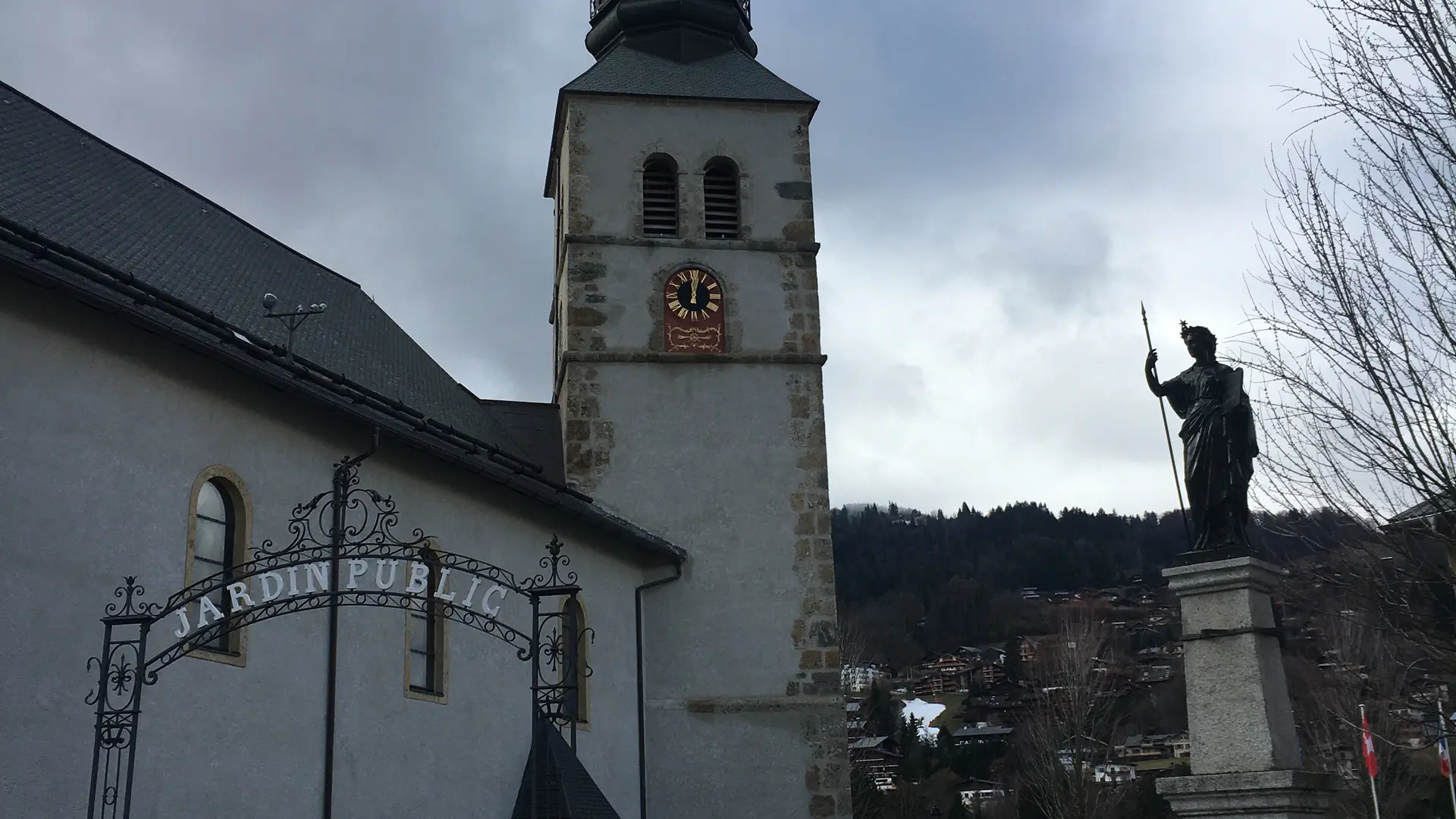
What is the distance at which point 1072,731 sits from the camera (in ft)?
138

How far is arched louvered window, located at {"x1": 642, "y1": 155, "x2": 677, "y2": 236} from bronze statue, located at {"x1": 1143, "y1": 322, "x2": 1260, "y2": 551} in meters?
13.1

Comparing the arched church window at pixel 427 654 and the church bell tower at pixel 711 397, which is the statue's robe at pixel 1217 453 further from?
the church bell tower at pixel 711 397

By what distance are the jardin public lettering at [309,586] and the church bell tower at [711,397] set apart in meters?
4.59

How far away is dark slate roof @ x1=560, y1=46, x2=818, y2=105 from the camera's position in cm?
2503

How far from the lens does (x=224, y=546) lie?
1414 centimetres

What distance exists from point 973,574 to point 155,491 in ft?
300

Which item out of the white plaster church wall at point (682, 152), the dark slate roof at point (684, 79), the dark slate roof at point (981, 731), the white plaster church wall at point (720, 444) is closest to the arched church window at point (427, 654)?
the white plaster church wall at point (720, 444)

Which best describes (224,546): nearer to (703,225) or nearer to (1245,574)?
(1245,574)

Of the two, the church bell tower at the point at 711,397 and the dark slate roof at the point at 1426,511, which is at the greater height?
the church bell tower at the point at 711,397

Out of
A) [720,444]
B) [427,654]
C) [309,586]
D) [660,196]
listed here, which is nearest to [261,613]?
[309,586]

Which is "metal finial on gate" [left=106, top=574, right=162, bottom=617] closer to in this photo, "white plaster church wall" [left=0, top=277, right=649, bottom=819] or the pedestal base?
"white plaster church wall" [left=0, top=277, right=649, bottom=819]

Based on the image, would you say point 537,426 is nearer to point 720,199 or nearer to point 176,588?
point 720,199

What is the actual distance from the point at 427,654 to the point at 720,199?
10.5 m

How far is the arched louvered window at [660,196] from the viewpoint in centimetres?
2444
